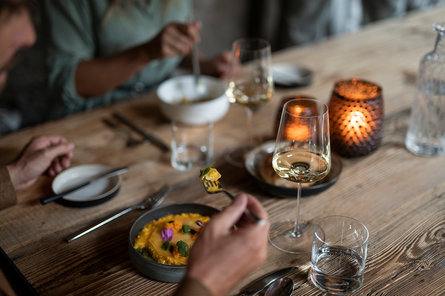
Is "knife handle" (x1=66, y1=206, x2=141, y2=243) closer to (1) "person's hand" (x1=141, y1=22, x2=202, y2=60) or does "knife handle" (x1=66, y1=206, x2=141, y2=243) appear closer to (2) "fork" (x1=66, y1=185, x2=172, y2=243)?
(2) "fork" (x1=66, y1=185, x2=172, y2=243)

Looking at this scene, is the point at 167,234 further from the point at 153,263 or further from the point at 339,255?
the point at 339,255

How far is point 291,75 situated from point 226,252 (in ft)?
A: 4.25

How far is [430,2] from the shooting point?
15.0 ft

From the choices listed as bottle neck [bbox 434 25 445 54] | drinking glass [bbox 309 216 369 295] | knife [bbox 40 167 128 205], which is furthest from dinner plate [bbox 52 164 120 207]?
bottle neck [bbox 434 25 445 54]

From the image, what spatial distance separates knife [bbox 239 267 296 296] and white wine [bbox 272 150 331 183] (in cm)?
19

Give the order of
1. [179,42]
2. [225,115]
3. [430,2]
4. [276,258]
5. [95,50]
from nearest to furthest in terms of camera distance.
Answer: [276,258] < [225,115] < [179,42] < [95,50] < [430,2]

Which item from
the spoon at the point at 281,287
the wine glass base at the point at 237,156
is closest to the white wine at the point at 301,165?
the spoon at the point at 281,287

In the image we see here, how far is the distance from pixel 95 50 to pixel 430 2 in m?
3.84

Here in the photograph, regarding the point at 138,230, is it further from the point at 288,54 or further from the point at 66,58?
the point at 288,54

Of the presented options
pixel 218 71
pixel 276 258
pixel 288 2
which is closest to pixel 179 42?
pixel 218 71

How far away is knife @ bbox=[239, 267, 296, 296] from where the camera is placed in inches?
34.3

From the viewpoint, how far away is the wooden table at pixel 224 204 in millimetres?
917

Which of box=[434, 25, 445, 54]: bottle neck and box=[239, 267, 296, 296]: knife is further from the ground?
box=[434, 25, 445, 54]: bottle neck

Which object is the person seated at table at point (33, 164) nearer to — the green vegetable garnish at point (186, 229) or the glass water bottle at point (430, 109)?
the green vegetable garnish at point (186, 229)
